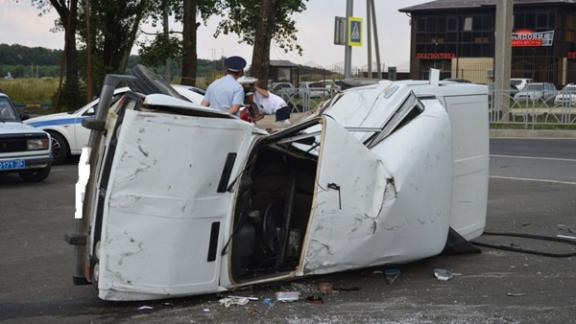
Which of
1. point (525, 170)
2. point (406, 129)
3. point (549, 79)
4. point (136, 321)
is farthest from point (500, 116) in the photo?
point (549, 79)

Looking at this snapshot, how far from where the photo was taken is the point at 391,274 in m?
6.70

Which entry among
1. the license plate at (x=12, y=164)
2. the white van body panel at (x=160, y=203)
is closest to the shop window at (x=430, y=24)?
the license plate at (x=12, y=164)

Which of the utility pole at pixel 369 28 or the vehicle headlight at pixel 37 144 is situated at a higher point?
the utility pole at pixel 369 28

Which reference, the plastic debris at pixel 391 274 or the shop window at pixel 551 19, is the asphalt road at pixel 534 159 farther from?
the shop window at pixel 551 19

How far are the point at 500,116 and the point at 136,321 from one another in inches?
856

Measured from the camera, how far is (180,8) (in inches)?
1645

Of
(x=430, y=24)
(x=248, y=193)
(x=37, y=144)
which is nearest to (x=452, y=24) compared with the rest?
(x=430, y=24)

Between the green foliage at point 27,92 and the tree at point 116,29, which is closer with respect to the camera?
the tree at point 116,29

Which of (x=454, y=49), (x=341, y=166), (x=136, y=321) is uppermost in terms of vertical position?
(x=454, y=49)

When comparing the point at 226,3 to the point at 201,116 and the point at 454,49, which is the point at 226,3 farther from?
the point at 201,116

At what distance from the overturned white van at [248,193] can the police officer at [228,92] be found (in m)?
2.68

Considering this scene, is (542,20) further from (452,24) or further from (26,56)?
(26,56)

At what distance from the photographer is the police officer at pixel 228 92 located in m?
9.61

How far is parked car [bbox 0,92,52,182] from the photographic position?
12898 millimetres
